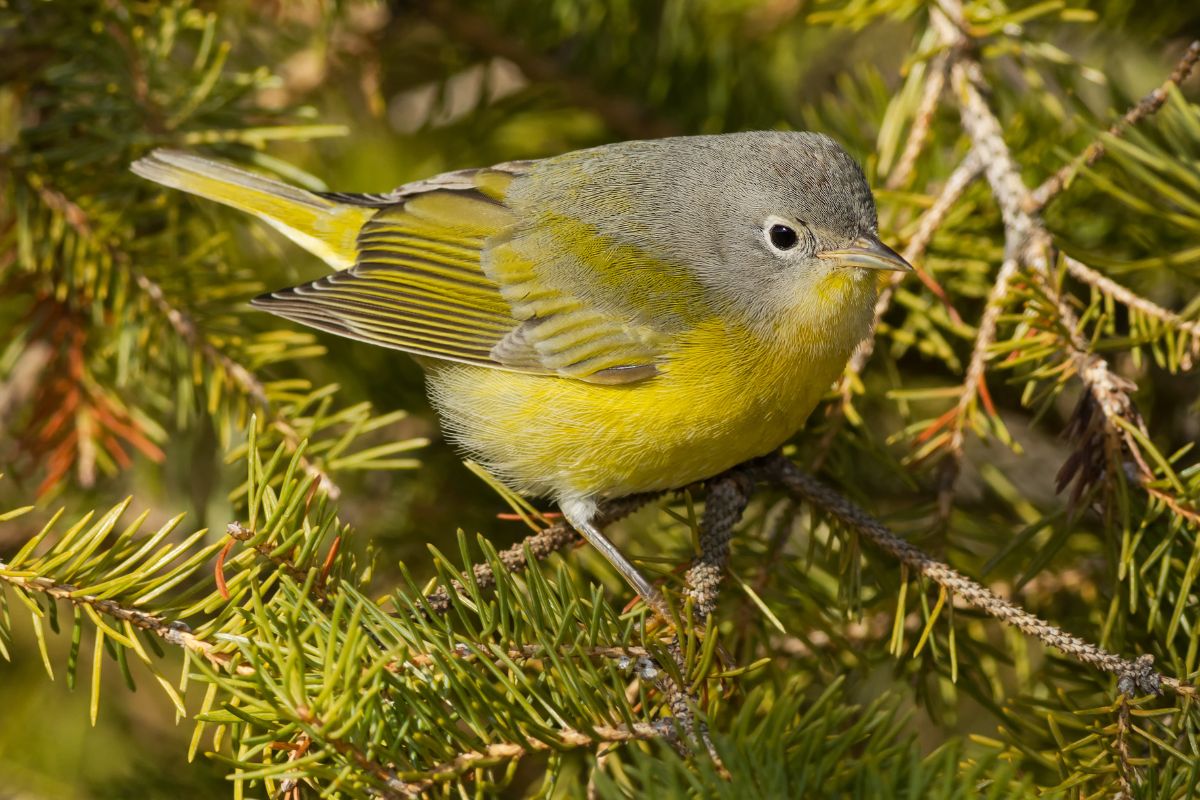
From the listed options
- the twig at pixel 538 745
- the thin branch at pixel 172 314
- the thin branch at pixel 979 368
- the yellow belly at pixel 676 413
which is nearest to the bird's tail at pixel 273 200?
the thin branch at pixel 172 314

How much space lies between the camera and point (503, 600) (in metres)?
1.83

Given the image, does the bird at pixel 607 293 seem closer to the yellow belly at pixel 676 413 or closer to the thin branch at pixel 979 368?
the yellow belly at pixel 676 413

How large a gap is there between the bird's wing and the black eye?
44cm

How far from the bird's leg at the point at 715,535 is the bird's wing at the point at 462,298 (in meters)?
0.40

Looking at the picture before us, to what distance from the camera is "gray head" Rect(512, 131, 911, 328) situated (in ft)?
9.18

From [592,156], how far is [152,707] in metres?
2.40

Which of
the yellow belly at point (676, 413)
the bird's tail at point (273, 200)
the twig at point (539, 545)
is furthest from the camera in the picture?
the bird's tail at point (273, 200)

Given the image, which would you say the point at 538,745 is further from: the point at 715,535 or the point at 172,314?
the point at 172,314

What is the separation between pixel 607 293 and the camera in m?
3.10

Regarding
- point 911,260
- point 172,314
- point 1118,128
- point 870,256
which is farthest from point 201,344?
point 1118,128

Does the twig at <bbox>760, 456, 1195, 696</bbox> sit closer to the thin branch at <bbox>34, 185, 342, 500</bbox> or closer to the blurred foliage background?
the blurred foliage background

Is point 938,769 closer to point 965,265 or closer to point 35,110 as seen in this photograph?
point 965,265

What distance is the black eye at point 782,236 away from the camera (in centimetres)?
295

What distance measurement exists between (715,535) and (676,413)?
1.26 ft
